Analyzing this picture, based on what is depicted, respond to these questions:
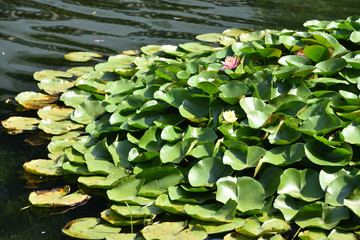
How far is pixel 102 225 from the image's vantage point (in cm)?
172

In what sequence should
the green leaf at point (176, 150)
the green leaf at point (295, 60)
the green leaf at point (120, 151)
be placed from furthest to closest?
the green leaf at point (295, 60)
the green leaf at point (120, 151)
the green leaf at point (176, 150)

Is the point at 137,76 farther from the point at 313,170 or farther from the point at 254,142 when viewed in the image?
the point at 313,170

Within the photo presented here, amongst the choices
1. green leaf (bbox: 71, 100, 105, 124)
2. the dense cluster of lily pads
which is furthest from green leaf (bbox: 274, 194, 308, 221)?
green leaf (bbox: 71, 100, 105, 124)

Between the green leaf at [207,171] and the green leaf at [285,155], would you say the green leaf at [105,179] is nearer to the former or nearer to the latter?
the green leaf at [207,171]

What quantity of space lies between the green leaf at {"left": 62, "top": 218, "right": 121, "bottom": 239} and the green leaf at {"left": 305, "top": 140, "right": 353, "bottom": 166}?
30.2 inches

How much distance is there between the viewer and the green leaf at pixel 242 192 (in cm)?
166

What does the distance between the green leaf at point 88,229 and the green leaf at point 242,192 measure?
1.33 feet

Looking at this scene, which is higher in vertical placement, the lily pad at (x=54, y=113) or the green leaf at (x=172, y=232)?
the lily pad at (x=54, y=113)

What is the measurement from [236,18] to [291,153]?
100 inches

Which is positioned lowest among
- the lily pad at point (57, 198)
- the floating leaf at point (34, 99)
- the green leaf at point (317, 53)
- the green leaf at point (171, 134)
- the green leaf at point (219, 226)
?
the lily pad at point (57, 198)

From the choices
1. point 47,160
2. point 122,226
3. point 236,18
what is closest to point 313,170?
point 122,226

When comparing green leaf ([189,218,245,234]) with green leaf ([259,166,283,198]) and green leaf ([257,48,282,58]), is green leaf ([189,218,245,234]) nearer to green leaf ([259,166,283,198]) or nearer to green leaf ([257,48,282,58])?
green leaf ([259,166,283,198])

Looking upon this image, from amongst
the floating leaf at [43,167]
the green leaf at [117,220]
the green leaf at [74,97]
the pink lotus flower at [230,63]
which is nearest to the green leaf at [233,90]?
the pink lotus flower at [230,63]

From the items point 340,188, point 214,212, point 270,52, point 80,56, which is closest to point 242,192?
point 214,212
